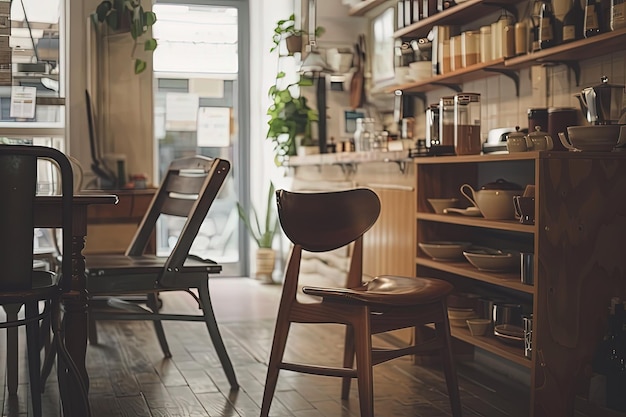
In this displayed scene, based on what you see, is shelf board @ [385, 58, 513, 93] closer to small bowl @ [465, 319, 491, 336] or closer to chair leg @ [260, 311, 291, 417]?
small bowl @ [465, 319, 491, 336]

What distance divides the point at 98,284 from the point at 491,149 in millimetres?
1757

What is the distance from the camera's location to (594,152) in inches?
108

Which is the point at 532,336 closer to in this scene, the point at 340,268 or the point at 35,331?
the point at 35,331

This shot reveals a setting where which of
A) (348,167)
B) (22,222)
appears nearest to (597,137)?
(22,222)

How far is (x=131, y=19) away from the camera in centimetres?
535

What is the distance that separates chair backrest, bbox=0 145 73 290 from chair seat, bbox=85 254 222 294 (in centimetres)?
79

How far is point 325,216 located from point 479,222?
67cm

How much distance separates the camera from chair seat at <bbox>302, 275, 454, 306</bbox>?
258 cm

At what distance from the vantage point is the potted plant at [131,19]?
17.4 feet

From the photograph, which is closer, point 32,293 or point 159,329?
point 32,293

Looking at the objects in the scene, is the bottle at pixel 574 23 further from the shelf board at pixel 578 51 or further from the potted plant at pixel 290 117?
the potted plant at pixel 290 117

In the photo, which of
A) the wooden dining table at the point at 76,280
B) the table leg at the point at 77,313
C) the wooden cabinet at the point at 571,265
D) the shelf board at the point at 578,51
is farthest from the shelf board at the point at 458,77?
the table leg at the point at 77,313

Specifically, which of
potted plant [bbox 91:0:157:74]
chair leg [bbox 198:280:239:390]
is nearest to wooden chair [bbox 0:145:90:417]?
chair leg [bbox 198:280:239:390]

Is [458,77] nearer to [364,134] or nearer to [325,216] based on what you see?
[364,134]
